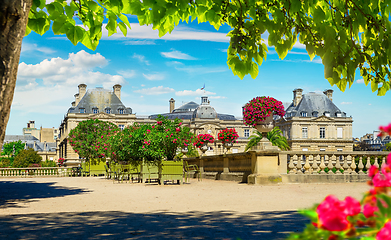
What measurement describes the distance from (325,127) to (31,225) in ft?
248

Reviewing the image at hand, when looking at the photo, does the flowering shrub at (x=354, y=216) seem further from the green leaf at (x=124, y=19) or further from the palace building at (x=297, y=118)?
the palace building at (x=297, y=118)

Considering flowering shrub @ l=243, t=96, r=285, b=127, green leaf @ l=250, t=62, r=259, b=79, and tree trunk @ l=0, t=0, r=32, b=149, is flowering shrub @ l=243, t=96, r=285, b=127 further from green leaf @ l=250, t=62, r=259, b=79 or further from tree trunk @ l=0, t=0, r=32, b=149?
tree trunk @ l=0, t=0, r=32, b=149

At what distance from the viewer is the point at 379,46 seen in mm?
5254

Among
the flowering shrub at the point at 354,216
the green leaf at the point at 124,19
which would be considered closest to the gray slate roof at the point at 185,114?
the green leaf at the point at 124,19

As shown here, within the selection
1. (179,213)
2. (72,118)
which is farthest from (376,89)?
(72,118)

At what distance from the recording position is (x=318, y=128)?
75375 millimetres

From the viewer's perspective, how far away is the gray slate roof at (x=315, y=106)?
7700 cm

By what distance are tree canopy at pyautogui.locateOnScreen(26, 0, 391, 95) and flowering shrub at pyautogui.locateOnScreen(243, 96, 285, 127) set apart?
388 inches

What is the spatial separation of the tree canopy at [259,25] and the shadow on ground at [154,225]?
206 cm

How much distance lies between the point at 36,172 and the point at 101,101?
146 ft

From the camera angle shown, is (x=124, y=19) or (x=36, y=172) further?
(x=36, y=172)

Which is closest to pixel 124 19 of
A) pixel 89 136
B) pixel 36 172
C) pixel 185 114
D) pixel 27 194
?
pixel 27 194

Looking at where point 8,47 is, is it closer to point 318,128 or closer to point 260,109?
point 260,109

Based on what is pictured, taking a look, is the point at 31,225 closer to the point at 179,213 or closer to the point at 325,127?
the point at 179,213
